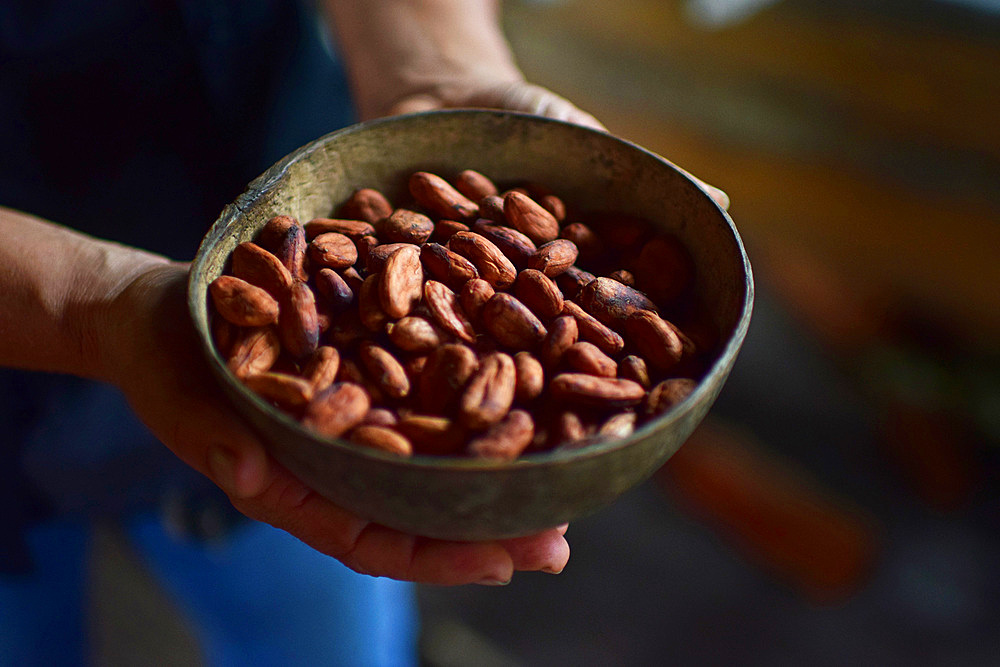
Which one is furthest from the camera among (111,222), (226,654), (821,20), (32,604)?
(821,20)

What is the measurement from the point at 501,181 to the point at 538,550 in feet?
1.44

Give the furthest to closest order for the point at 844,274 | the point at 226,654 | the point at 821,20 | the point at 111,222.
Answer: the point at 844,274, the point at 821,20, the point at 226,654, the point at 111,222

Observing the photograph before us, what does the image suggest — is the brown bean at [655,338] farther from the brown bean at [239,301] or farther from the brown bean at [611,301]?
the brown bean at [239,301]

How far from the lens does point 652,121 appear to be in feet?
7.74

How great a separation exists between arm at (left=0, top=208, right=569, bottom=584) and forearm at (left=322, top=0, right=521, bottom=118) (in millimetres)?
509

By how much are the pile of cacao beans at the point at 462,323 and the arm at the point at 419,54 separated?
0.29m

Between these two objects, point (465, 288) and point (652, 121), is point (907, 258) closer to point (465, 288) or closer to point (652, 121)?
point (652, 121)

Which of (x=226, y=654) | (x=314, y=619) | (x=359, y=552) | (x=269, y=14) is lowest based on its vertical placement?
(x=226, y=654)

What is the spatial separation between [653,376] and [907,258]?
163cm

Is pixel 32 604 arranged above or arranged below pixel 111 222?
below

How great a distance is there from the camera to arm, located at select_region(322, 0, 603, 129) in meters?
1.11

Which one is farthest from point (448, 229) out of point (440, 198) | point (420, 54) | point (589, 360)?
point (420, 54)

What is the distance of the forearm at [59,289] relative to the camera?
0.80 m

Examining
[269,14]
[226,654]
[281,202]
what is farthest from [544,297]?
[226,654]
